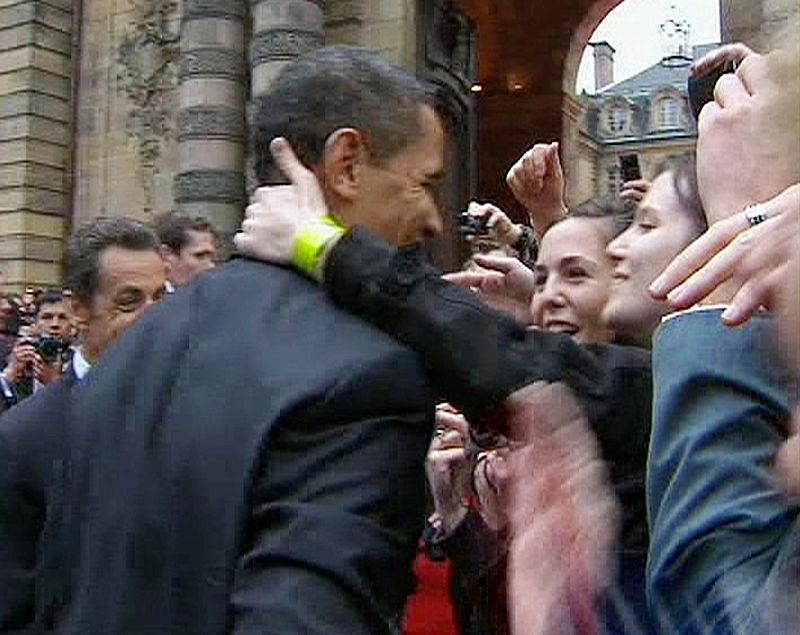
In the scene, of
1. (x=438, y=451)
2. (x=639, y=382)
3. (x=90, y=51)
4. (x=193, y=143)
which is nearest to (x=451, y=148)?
(x=193, y=143)

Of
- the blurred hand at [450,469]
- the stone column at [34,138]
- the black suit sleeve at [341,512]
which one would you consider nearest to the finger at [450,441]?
the blurred hand at [450,469]

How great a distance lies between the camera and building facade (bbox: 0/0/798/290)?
10.7m

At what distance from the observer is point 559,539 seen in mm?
1195

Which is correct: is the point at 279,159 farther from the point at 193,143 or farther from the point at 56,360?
the point at 193,143

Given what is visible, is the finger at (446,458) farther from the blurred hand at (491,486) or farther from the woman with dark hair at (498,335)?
the woman with dark hair at (498,335)

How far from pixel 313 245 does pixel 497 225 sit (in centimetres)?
206

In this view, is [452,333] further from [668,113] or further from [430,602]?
[668,113]

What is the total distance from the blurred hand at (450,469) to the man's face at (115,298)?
106cm

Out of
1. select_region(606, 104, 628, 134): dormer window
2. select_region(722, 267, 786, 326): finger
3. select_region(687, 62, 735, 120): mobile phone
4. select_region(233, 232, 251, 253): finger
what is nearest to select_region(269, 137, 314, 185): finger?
select_region(233, 232, 251, 253): finger

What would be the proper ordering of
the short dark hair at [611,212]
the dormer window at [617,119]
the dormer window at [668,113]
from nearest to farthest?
the short dark hair at [611,212] → the dormer window at [668,113] → the dormer window at [617,119]

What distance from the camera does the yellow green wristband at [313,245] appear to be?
5.65 feet

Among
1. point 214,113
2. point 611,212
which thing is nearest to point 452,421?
point 611,212

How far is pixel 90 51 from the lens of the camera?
12766 mm

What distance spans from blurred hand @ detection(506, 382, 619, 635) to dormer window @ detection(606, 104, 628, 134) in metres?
50.6
